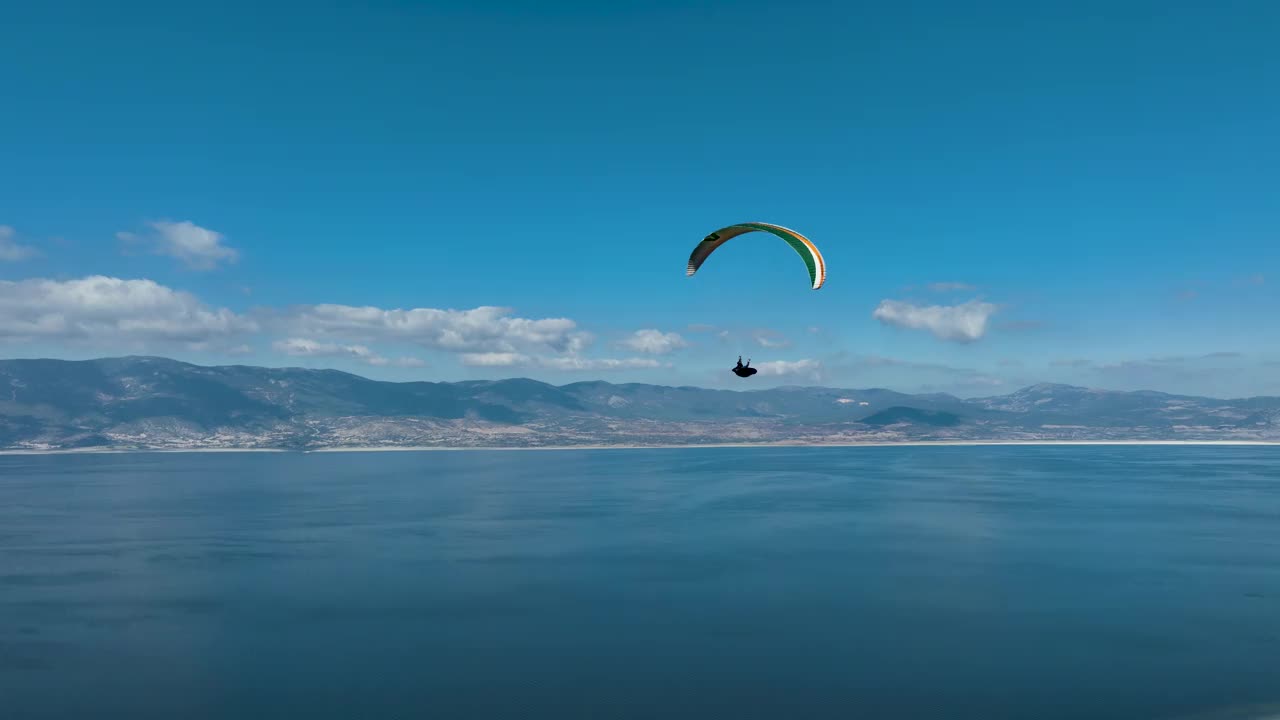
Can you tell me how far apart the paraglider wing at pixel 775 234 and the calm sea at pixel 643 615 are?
20.8m

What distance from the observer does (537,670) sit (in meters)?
37.7

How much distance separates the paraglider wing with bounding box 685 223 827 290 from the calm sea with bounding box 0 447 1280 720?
20.8 m

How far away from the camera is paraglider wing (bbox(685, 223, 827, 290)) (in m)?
48.8

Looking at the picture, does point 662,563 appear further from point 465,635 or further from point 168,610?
point 168,610

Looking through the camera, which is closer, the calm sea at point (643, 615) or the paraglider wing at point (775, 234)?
the calm sea at point (643, 615)

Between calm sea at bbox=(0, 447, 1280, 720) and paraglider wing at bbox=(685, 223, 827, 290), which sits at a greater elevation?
paraglider wing at bbox=(685, 223, 827, 290)

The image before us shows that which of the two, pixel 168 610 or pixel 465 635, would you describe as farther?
pixel 168 610

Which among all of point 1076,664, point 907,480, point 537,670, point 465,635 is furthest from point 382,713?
point 907,480

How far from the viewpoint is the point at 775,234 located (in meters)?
51.4

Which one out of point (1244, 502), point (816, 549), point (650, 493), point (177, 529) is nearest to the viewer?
point (816, 549)

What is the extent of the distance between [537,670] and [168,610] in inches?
1081

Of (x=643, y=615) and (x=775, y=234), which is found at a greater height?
(x=775, y=234)

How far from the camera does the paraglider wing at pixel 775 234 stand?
48.8m

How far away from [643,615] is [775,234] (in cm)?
2489
